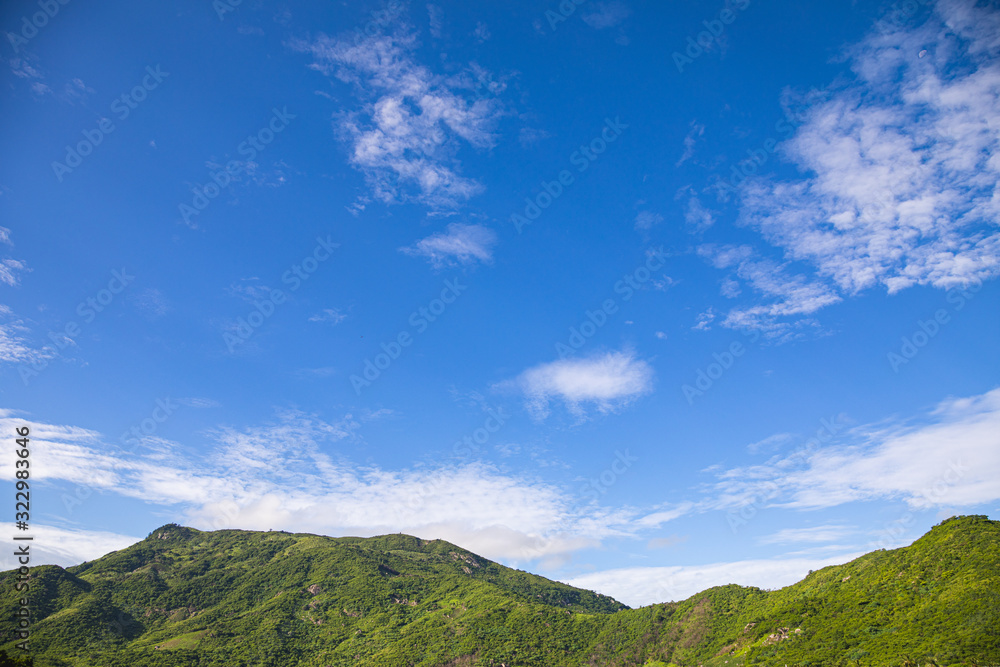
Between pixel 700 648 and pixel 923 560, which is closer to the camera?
pixel 923 560

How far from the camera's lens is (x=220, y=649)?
609ft

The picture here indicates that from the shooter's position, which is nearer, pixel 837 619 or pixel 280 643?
pixel 837 619

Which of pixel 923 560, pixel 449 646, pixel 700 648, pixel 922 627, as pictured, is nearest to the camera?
pixel 922 627

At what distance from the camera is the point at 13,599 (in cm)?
Answer: 19325

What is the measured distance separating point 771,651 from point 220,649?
609 feet

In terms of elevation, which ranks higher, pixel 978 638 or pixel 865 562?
pixel 865 562

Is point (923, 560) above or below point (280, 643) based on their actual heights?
above

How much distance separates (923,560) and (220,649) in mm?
217730

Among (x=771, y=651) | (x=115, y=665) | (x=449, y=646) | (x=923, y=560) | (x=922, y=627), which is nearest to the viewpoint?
(x=922, y=627)

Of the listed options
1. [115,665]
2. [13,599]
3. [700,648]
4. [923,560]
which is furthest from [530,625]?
[13,599]

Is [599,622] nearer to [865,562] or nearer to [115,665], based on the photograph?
[865,562]

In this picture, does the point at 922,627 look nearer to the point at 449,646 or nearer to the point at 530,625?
the point at 530,625

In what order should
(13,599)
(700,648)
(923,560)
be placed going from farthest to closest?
(13,599)
(700,648)
(923,560)

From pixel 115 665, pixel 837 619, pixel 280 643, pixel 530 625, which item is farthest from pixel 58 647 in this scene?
pixel 837 619
